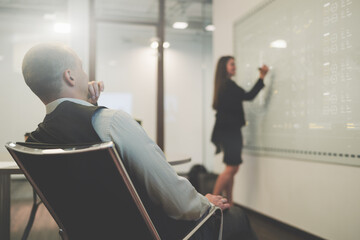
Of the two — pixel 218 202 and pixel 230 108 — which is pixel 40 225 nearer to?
pixel 218 202

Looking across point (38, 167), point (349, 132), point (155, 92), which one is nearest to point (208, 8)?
point (155, 92)

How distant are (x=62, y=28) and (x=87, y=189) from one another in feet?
13.1

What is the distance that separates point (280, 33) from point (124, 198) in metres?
2.57

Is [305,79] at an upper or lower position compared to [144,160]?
upper

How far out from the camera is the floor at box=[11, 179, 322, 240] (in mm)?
2371

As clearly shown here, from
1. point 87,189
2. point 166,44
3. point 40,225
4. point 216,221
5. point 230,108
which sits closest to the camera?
point 87,189

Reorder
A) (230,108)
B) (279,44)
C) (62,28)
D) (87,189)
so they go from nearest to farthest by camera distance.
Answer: (87,189) < (279,44) < (230,108) < (62,28)

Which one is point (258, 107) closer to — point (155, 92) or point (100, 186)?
point (155, 92)

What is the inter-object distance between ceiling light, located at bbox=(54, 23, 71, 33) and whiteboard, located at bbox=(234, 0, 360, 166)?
8.27 ft

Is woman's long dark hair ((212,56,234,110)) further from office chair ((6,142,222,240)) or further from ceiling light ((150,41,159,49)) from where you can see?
office chair ((6,142,222,240))

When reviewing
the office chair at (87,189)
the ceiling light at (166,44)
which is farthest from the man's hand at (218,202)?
the ceiling light at (166,44)

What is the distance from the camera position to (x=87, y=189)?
856mm

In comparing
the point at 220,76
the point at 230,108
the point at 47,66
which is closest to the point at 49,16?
the point at 220,76

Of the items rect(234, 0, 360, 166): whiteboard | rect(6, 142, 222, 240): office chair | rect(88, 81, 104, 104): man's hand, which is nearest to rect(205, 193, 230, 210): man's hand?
rect(6, 142, 222, 240): office chair
